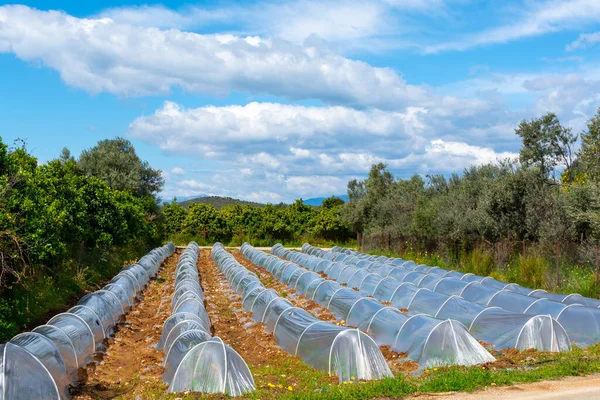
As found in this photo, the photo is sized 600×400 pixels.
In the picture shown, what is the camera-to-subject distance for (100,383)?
1075cm

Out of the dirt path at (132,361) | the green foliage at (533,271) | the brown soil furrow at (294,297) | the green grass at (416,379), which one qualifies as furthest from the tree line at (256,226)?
the green grass at (416,379)

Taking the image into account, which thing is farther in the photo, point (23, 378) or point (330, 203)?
point (330, 203)

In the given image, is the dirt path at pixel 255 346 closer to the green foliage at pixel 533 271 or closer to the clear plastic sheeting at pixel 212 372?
the clear plastic sheeting at pixel 212 372

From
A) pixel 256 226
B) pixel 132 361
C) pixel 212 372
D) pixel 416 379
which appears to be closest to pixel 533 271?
pixel 416 379

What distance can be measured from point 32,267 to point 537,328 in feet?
41.8

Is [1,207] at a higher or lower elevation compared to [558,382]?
higher

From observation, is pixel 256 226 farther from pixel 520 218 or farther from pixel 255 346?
pixel 255 346

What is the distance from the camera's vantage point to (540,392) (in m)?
9.16

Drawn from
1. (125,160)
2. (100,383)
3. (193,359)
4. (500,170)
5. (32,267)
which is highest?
(125,160)

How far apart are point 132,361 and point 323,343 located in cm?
470

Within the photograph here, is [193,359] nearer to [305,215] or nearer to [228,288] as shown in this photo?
[228,288]

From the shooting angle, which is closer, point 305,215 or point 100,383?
point 100,383

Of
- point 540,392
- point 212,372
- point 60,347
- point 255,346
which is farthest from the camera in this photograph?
point 255,346

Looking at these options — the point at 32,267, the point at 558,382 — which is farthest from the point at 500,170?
the point at 32,267
